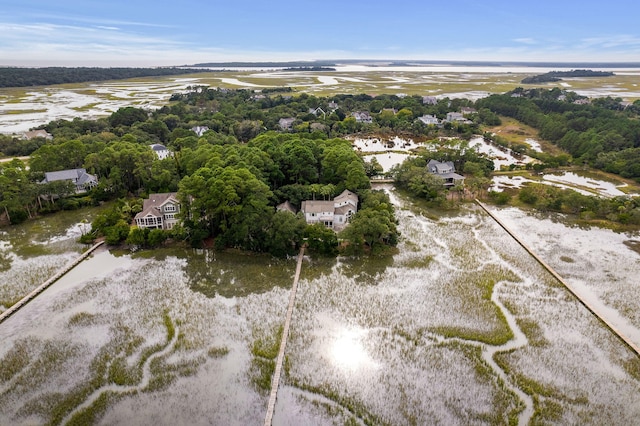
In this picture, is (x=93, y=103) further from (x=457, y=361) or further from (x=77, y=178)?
(x=457, y=361)

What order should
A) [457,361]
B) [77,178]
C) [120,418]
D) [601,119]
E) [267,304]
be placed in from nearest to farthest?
[120,418] < [457,361] < [267,304] < [77,178] < [601,119]

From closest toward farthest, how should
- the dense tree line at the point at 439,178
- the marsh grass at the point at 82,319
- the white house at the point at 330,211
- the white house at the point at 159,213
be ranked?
the marsh grass at the point at 82,319
the white house at the point at 159,213
the white house at the point at 330,211
the dense tree line at the point at 439,178

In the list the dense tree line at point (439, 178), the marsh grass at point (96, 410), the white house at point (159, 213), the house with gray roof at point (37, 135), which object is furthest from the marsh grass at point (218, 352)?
the house with gray roof at point (37, 135)

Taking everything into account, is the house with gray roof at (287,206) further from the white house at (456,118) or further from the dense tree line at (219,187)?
the white house at (456,118)

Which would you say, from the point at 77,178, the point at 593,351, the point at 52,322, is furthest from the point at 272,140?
the point at 593,351

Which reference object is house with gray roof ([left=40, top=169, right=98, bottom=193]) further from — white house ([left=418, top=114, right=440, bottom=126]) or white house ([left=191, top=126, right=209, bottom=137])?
white house ([left=418, top=114, right=440, bottom=126])

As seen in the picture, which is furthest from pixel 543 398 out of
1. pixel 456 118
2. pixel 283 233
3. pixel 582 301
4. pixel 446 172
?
pixel 456 118

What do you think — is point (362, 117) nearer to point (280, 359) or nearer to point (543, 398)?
point (280, 359)
